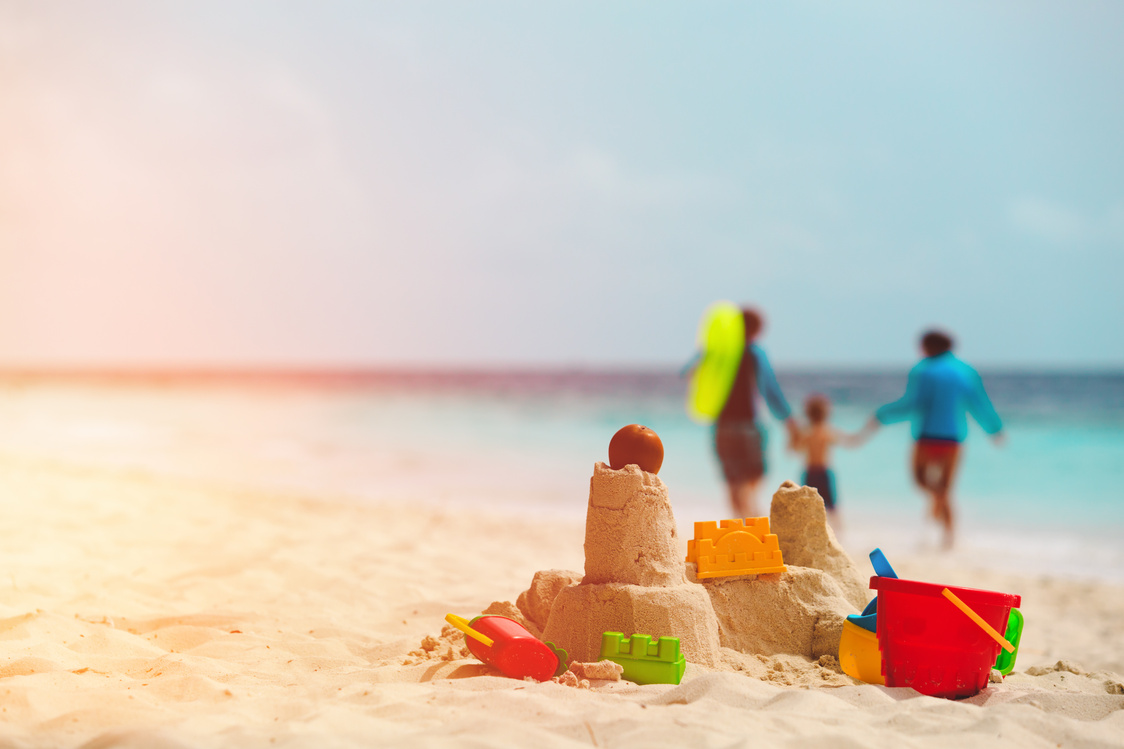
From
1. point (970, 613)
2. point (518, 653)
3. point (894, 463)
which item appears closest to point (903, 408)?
point (970, 613)

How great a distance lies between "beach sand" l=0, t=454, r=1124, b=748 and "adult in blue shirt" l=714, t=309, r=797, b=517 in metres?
1.30

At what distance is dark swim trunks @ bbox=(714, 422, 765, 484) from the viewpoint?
5547 mm

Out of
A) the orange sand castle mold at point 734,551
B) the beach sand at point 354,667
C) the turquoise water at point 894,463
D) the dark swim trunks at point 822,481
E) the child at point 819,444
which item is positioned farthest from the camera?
the turquoise water at point 894,463

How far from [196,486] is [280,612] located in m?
4.99

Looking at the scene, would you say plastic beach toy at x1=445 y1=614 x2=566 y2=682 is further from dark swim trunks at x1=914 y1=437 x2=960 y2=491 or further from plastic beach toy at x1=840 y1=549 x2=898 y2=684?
dark swim trunks at x1=914 y1=437 x2=960 y2=491

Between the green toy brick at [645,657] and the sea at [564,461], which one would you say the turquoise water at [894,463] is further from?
the green toy brick at [645,657]

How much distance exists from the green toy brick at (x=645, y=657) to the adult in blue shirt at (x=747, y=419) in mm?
3211

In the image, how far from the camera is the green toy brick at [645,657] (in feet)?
7.98

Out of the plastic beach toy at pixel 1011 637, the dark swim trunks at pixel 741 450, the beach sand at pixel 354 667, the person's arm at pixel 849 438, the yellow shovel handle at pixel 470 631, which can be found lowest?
the beach sand at pixel 354 667

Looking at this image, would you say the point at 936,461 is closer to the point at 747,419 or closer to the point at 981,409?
the point at 981,409

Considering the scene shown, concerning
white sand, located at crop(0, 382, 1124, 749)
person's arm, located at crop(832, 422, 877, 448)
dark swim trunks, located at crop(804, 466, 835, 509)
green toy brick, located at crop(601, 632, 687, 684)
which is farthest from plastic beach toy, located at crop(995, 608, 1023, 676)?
person's arm, located at crop(832, 422, 877, 448)

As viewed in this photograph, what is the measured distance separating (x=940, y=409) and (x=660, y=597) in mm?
4890

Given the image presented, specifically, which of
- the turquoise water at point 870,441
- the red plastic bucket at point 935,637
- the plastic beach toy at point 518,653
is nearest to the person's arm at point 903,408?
the turquoise water at point 870,441

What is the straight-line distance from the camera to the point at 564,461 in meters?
14.1
